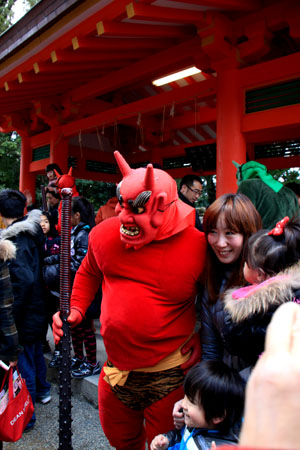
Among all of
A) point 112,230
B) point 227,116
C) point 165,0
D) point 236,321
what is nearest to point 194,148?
point 227,116

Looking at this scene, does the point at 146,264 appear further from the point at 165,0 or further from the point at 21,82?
the point at 21,82

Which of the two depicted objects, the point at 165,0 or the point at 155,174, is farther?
the point at 165,0

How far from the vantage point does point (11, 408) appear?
2.20m

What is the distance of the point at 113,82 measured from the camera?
5.09 meters

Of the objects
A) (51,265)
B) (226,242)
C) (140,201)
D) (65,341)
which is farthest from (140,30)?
(65,341)

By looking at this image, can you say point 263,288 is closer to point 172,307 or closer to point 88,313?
point 172,307

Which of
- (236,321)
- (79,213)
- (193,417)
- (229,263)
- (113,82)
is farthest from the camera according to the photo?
(113,82)

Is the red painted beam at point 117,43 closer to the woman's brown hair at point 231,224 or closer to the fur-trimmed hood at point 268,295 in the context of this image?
the woman's brown hair at point 231,224

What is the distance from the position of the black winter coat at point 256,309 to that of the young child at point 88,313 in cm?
209

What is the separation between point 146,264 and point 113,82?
4.00 meters

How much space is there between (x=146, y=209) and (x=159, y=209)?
7cm

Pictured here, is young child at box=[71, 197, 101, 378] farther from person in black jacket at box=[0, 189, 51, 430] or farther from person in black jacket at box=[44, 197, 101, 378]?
person in black jacket at box=[0, 189, 51, 430]

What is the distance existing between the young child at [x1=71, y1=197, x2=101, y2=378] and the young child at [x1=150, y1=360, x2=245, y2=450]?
1.91 m

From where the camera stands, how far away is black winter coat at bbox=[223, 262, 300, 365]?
120 centimetres
